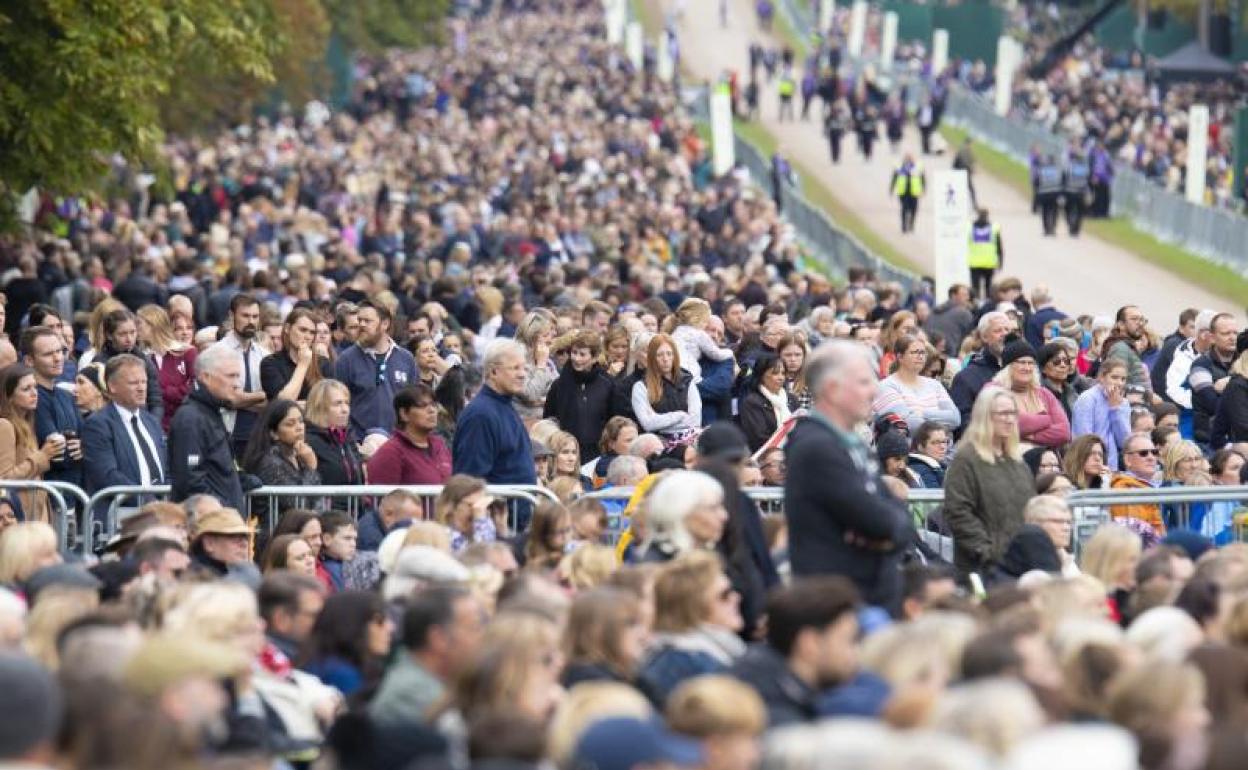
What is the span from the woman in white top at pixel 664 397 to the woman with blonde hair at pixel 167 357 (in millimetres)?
2983

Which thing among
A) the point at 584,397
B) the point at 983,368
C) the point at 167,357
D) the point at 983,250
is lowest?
the point at 983,250

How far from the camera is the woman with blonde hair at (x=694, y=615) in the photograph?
1129 centimetres

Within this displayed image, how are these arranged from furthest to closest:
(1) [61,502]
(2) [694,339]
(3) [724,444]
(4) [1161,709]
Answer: (2) [694,339] → (1) [61,502] → (3) [724,444] → (4) [1161,709]

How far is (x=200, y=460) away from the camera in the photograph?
15.9 metres

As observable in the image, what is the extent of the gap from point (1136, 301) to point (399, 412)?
25.6m

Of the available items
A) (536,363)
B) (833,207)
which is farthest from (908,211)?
(536,363)

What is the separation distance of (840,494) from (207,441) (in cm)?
489

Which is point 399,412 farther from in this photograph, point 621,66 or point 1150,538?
point 621,66

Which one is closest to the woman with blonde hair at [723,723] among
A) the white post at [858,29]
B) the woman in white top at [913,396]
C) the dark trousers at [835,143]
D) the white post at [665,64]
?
the woman in white top at [913,396]

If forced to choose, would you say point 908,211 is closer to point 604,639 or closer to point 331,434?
point 331,434

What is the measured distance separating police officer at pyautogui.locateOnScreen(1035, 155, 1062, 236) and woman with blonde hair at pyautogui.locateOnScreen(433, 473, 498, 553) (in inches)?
1442

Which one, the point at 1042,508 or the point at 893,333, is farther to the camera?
the point at 893,333

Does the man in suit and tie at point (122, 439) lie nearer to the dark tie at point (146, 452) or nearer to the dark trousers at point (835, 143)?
the dark tie at point (146, 452)

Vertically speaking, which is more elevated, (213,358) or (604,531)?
(213,358)
